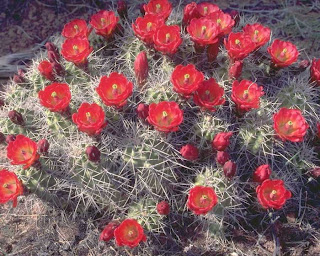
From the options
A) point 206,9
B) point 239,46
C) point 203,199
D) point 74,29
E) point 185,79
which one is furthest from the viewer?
point 206,9

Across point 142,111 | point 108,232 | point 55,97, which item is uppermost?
point 55,97

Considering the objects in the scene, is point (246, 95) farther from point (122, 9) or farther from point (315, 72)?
point (122, 9)

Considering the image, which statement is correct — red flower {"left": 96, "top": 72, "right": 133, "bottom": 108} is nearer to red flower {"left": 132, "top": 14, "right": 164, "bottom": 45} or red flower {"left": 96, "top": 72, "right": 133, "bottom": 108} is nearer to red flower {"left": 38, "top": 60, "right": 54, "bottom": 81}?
red flower {"left": 132, "top": 14, "right": 164, "bottom": 45}

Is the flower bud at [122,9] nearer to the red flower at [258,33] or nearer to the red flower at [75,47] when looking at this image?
the red flower at [75,47]

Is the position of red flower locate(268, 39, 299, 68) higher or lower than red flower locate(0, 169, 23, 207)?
higher

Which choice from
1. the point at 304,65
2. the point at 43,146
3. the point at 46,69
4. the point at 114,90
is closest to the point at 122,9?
the point at 46,69

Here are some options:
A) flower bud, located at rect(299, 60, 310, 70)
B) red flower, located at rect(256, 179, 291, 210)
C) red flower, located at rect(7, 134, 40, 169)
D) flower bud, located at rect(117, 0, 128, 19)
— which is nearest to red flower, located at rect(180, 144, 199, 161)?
red flower, located at rect(256, 179, 291, 210)
